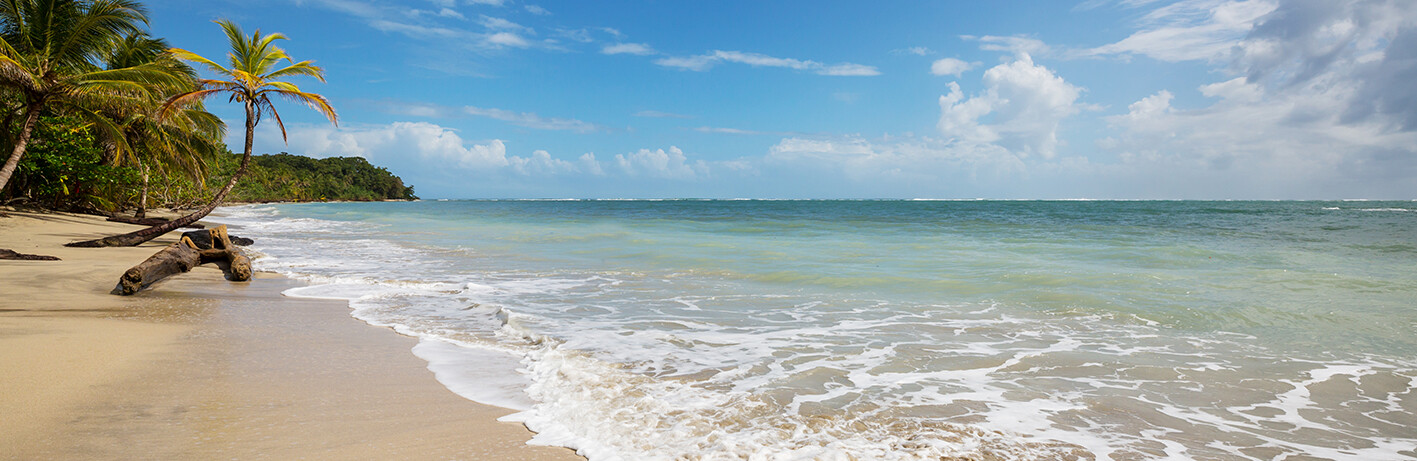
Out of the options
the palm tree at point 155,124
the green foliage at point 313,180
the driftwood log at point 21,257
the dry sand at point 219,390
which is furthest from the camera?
the green foliage at point 313,180

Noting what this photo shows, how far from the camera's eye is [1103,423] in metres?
3.57

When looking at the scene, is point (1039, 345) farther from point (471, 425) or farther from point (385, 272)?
point (385, 272)

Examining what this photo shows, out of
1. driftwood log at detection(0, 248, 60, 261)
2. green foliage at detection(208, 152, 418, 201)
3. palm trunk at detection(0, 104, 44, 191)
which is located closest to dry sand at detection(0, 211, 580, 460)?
driftwood log at detection(0, 248, 60, 261)

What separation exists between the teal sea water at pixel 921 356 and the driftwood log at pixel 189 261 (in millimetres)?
1011

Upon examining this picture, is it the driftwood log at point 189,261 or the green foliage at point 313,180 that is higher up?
the green foliage at point 313,180

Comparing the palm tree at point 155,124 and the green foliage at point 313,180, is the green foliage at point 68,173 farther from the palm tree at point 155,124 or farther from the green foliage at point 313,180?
the green foliage at point 313,180

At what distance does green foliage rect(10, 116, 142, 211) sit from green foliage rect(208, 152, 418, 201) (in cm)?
3443

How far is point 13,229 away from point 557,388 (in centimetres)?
1938

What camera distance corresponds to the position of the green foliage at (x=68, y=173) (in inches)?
738

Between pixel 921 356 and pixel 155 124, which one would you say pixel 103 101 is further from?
pixel 921 356

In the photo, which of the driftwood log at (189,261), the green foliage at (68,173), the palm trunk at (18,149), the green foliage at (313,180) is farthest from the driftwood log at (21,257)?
the green foliage at (313,180)

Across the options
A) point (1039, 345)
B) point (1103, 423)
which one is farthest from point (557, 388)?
point (1039, 345)

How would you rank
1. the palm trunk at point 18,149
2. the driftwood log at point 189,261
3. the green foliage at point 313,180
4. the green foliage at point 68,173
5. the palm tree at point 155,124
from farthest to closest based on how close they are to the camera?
the green foliage at point 313,180 → the palm tree at point 155,124 → the green foliage at point 68,173 → the palm trunk at point 18,149 → the driftwood log at point 189,261

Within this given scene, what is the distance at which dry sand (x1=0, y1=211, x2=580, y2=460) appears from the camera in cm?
286
